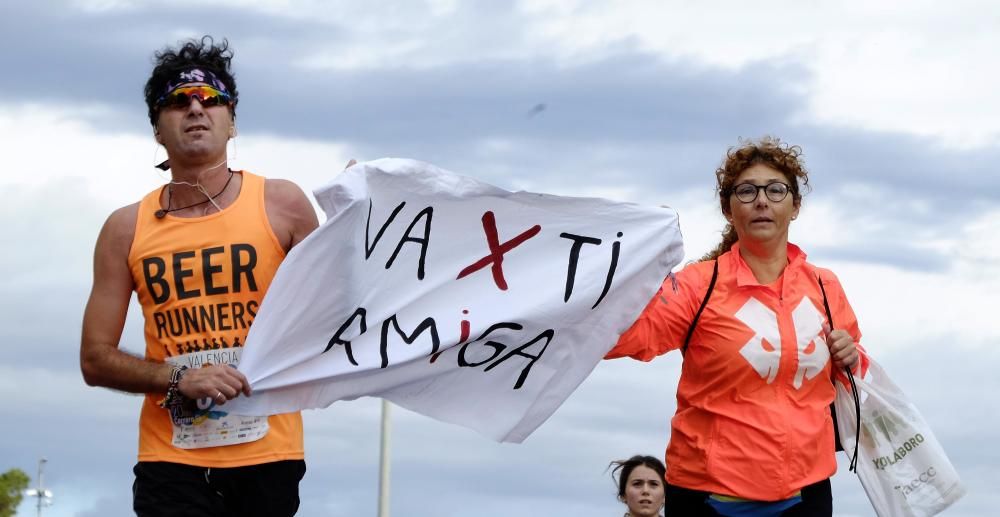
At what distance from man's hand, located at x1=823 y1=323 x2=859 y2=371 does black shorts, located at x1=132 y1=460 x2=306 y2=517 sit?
229 cm

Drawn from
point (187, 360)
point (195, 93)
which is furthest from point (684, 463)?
point (195, 93)

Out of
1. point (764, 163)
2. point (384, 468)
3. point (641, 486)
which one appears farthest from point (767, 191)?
point (384, 468)

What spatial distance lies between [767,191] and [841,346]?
29.2 inches

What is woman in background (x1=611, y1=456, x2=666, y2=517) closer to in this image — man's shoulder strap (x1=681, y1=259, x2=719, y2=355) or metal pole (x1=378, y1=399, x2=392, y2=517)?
man's shoulder strap (x1=681, y1=259, x2=719, y2=355)

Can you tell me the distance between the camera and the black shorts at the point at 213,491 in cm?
611

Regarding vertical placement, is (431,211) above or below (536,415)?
above

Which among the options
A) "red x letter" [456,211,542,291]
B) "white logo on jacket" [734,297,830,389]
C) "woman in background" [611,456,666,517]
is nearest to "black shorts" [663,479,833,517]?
"white logo on jacket" [734,297,830,389]

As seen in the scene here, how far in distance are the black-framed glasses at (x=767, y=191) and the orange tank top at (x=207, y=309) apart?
6.52ft

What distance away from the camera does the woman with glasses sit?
648cm

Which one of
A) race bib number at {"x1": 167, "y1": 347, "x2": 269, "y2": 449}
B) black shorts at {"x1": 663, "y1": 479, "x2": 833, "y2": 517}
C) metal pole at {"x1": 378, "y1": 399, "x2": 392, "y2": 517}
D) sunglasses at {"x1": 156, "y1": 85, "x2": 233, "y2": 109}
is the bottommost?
black shorts at {"x1": 663, "y1": 479, "x2": 833, "y2": 517}

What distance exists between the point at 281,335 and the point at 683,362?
1.68 m

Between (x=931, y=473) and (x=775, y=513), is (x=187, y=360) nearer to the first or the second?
(x=775, y=513)

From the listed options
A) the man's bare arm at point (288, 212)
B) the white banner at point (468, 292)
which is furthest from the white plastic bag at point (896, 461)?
the man's bare arm at point (288, 212)

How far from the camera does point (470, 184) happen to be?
6867mm
